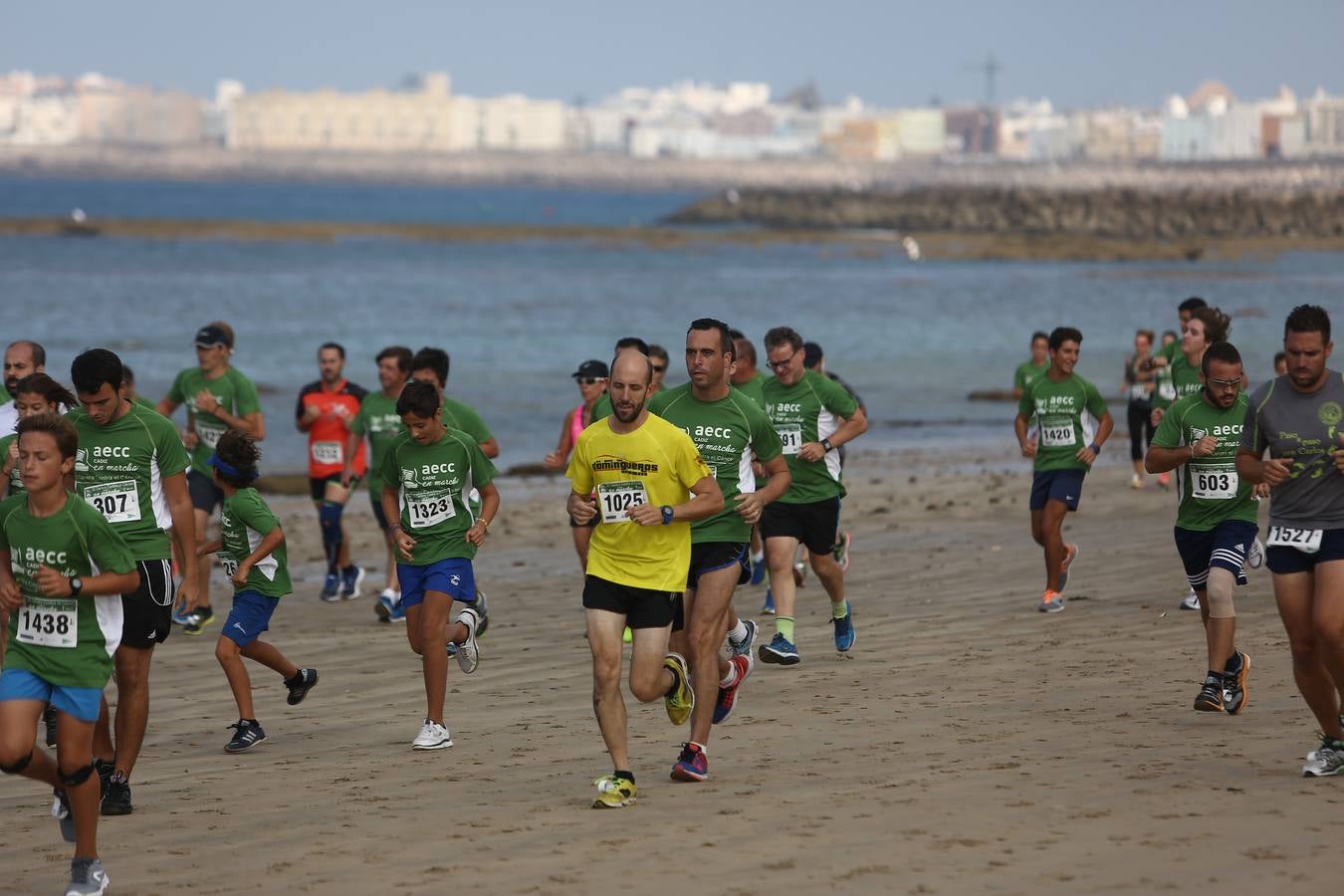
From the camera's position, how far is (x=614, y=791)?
22.8 ft

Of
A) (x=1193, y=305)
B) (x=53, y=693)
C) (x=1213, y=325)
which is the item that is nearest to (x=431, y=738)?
(x=53, y=693)

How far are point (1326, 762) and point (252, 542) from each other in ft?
17.0

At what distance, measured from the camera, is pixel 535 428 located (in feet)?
91.5

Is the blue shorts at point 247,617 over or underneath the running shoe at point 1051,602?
over

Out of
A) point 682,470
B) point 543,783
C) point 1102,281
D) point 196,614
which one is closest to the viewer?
point 682,470

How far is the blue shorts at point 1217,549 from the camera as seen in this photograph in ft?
28.5

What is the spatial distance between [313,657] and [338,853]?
5.03 m

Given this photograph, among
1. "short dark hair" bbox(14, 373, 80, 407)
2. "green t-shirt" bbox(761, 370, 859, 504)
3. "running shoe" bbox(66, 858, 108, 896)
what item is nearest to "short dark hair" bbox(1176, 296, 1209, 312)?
"green t-shirt" bbox(761, 370, 859, 504)

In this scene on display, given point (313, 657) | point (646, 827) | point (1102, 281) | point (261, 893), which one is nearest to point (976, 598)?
point (313, 657)

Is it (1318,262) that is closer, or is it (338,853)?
(338,853)

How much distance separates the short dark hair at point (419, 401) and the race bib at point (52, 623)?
2502 millimetres

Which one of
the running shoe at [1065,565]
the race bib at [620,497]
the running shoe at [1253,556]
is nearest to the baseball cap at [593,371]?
the running shoe at [1065,565]

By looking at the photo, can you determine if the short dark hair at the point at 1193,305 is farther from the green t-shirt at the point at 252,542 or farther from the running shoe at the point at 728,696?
the green t-shirt at the point at 252,542

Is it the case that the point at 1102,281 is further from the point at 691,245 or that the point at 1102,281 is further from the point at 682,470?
the point at 682,470
